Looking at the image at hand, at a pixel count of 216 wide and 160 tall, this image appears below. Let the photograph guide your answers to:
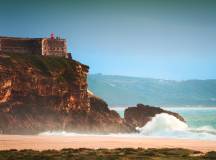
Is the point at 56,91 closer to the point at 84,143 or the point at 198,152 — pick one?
the point at 84,143

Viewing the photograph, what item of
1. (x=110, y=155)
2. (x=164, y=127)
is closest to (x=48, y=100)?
(x=164, y=127)

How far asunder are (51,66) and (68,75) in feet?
8.10

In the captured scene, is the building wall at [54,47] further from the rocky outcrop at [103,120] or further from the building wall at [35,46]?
the rocky outcrop at [103,120]

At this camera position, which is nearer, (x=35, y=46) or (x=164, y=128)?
(x=164, y=128)

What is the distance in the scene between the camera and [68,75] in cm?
7356

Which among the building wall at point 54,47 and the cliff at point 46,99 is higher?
the building wall at point 54,47

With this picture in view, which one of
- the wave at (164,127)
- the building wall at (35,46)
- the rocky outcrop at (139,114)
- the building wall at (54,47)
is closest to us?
the wave at (164,127)

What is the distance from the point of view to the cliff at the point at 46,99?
65812 mm

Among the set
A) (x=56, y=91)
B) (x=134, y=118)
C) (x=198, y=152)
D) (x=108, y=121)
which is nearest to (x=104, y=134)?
(x=108, y=121)

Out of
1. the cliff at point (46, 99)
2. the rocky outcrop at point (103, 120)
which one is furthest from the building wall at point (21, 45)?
the rocky outcrop at point (103, 120)

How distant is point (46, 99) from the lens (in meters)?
69.1

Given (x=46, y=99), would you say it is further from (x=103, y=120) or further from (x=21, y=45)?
(x=21, y=45)

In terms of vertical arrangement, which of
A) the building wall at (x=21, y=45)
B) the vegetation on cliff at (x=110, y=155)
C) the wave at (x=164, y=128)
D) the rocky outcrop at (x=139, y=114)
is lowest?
the vegetation on cliff at (x=110, y=155)

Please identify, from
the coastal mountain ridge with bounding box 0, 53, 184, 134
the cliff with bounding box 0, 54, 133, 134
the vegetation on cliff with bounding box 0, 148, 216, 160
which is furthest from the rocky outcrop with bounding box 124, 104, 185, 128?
the vegetation on cliff with bounding box 0, 148, 216, 160
